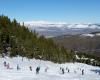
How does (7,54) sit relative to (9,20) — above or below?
below

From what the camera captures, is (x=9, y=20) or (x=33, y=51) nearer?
(x=33, y=51)

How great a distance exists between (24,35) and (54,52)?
49.5 feet

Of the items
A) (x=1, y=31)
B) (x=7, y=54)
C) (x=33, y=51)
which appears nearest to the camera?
(x=7, y=54)

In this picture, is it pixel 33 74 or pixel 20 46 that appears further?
pixel 20 46

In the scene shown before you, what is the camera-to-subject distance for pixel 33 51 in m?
120

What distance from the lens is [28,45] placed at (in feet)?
402

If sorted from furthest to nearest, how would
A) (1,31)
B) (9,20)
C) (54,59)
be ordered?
(9,20) < (54,59) < (1,31)

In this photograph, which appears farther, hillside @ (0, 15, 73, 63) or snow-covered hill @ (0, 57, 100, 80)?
hillside @ (0, 15, 73, 63)

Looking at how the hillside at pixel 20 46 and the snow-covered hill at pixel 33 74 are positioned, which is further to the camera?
the hillside at pixel 20 46

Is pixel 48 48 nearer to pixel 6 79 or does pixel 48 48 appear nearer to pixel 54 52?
pixel 54 52

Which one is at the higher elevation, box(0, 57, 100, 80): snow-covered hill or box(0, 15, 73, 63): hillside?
box(0, 15, 73, 63): hillside

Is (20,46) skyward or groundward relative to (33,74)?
skyward

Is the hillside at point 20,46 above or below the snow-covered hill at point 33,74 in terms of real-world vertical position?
above

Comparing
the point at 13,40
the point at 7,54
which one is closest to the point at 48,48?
the point at 13,40
